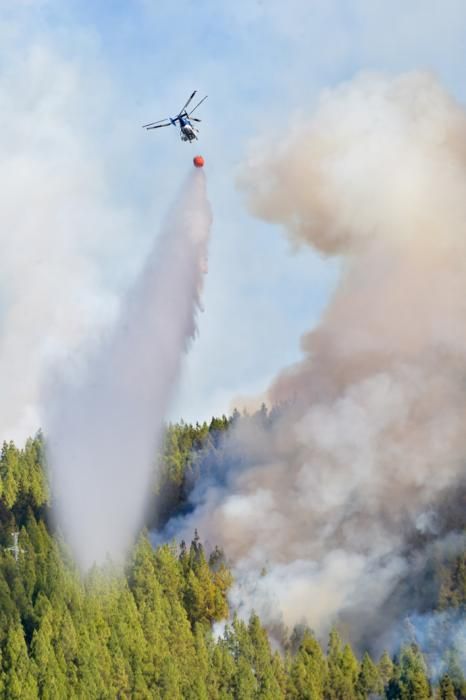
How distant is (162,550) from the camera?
455 feet

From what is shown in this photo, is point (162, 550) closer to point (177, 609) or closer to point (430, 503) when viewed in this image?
point (177, 609)

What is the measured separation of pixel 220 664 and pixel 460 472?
49135 mm

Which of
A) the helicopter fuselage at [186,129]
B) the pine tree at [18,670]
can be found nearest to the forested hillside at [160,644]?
the pine tree at [18,670]

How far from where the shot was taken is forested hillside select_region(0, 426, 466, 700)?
11244cm

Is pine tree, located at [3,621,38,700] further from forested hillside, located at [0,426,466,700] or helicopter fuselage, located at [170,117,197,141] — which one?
helicopter fuselage, located at [170,117,197,141]

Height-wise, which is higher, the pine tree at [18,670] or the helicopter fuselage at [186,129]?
the helicopter fuselage at [186,129]

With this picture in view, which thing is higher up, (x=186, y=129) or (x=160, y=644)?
(x=186, y=129)

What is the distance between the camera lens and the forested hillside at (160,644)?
11244cm

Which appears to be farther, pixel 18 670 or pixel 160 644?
pixel 160 644

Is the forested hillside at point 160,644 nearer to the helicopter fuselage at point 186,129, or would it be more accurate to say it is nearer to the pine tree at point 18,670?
the pine tree at point 18,670

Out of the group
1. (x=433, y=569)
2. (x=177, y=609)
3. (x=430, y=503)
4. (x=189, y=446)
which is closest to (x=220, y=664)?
(x=177, y=609)

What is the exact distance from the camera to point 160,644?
393 feet

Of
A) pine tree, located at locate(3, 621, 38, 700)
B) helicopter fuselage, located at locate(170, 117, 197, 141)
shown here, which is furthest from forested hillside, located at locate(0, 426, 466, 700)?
helicopter fuselage, located at locate(170, 117, 197, 141)

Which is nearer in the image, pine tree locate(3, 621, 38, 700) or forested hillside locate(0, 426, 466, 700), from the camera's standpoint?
pine tree locate(3, 621, 38, 700)
